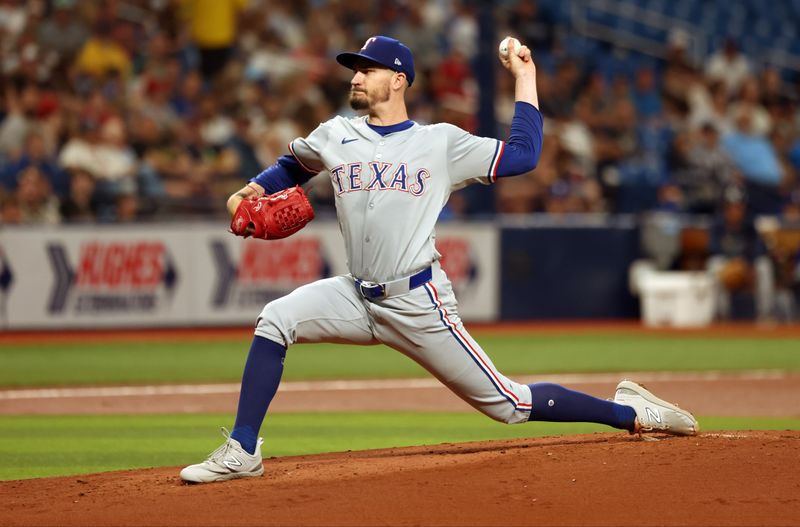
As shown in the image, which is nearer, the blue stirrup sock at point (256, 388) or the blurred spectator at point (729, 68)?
the blue stirrup sock at point (256, 388)

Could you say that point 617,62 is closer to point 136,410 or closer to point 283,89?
point 283,89

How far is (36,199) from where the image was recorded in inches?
542

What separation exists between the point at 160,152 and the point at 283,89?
7.22ft

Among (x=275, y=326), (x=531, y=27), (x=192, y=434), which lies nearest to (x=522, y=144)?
(x=275, y=326)

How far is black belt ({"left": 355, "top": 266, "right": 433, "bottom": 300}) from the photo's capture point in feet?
18.3

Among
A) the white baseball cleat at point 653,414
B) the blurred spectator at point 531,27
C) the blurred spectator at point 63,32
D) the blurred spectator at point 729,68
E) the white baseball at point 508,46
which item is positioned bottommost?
the white baseball cleat at point 653,414

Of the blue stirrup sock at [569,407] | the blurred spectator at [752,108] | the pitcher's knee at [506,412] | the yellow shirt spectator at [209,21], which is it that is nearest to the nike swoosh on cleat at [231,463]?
the pitcher's knee at [506,412]

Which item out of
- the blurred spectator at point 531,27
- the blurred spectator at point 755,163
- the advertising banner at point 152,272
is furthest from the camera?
the blurred spectator at point 531,27

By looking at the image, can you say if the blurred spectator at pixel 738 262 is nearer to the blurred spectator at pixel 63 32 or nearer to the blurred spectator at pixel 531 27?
the blurred spectator at pixel 531 27

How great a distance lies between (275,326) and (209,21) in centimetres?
1107

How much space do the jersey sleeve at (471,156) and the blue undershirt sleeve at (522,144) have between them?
0.13 feet

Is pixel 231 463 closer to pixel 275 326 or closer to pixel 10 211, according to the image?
pixel 275 326

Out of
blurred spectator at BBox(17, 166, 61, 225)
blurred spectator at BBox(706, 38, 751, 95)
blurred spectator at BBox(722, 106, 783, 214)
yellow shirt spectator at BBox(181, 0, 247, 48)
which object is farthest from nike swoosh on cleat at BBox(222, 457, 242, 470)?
blurred spectator at BBox(706, 38, 751, 95)

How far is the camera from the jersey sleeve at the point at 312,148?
18.9 feet
